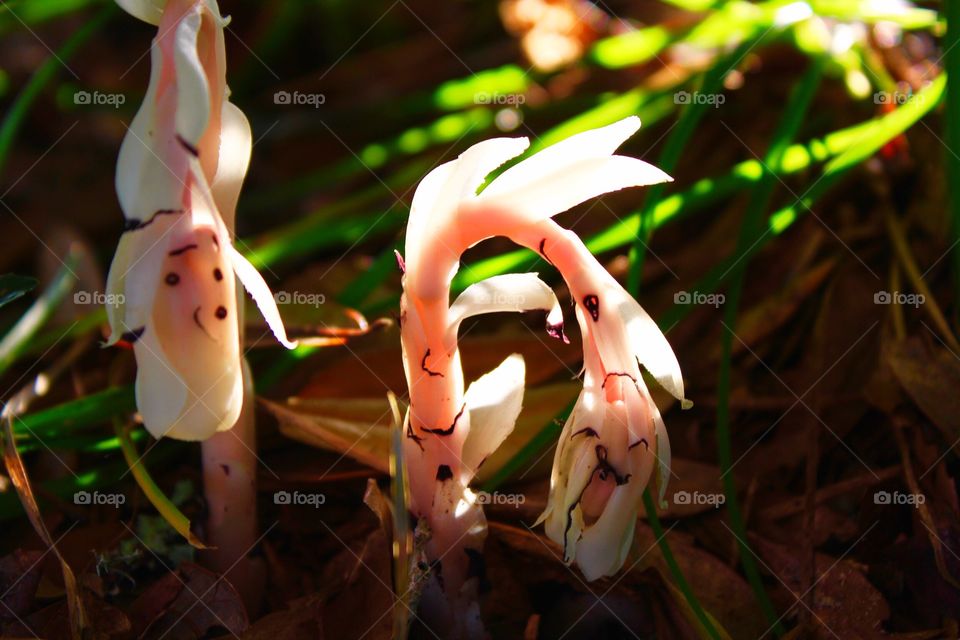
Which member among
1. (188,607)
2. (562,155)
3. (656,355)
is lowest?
(188,607)

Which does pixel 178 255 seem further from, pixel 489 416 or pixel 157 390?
pixel 489 416

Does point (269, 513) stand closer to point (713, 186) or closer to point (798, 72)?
point (713, 186)

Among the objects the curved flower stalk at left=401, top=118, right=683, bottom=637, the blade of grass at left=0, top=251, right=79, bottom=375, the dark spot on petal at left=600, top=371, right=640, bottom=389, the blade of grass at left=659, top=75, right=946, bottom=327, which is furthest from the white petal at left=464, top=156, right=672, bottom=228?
the blade of grass at left=0, top=251, right=79, bottom=375

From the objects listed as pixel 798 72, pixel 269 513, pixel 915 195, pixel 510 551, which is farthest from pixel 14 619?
pixel 798 72

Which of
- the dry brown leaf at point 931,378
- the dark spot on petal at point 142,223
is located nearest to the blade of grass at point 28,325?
the dark spot on petal at point 142,223

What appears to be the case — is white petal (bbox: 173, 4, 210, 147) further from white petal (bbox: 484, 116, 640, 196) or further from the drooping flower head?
white petal (bbox: 484, 116, 640, 196)

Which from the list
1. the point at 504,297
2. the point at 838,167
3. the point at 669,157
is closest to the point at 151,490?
the point at 504,297
